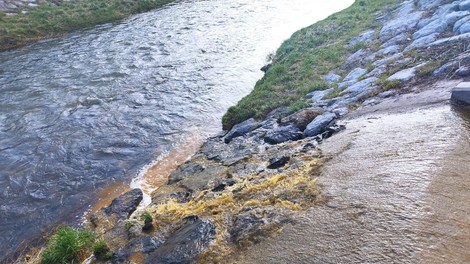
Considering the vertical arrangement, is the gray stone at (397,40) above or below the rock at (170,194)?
above

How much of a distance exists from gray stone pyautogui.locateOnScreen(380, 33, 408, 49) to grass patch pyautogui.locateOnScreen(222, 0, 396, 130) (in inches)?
72.8

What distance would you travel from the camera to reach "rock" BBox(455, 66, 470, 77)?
12.8 meters

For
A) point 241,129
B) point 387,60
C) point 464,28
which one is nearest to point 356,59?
point 387,60

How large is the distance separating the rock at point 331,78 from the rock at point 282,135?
4.61 metres

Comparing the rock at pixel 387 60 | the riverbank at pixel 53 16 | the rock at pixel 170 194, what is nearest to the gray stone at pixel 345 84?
the rock at pixel 387 60

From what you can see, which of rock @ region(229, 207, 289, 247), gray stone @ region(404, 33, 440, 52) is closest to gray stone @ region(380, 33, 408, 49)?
gray stone @ region(404, 33, 440, 52)

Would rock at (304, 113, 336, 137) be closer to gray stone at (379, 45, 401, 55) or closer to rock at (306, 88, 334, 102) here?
rock at (306, 88, 334, 102)

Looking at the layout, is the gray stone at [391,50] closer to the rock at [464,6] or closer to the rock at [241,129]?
the rock at [464,6]

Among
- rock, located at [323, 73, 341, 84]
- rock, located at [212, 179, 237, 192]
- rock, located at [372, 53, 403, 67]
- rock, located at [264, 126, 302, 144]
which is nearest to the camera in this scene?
rock, located at [212, 179, 237, 192]

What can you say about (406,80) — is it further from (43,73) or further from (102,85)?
(43,73)

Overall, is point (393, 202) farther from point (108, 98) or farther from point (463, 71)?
point (108, 98)

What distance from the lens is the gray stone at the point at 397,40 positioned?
18.4 metres

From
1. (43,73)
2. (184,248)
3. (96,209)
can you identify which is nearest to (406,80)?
(184,248)

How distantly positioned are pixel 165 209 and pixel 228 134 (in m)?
5.82
